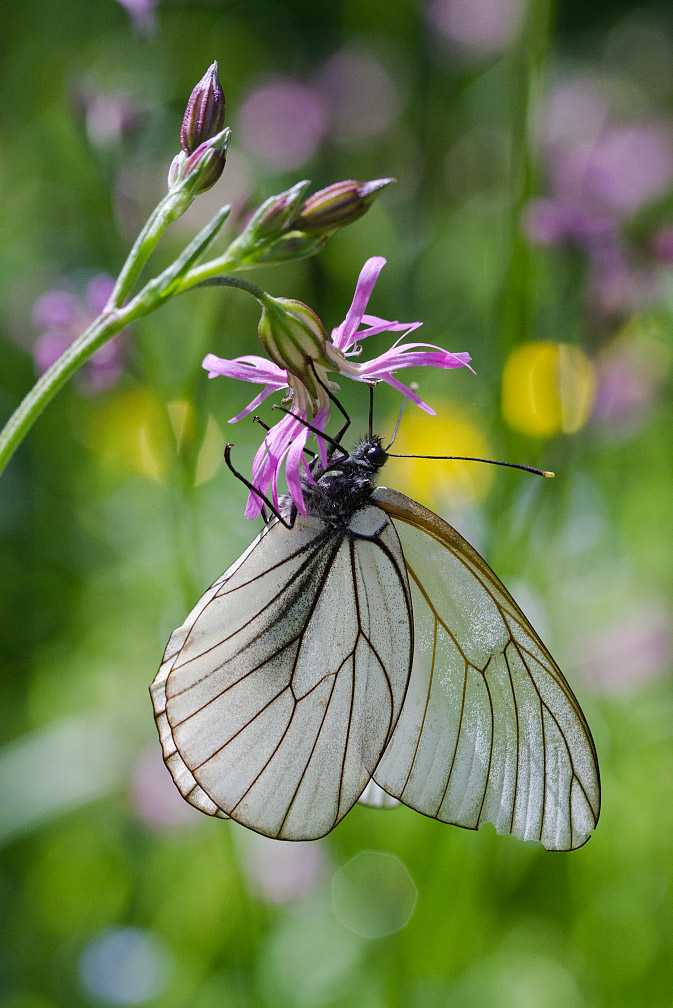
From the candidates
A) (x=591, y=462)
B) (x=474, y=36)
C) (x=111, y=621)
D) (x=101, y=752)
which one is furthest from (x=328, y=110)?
(x=101, y=752)

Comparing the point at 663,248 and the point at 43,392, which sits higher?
the point at 663,248

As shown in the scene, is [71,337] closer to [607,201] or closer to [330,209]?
[330,209]

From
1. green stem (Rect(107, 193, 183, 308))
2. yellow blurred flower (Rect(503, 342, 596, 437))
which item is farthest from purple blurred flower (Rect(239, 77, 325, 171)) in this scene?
green stem (Rect(107, 193, 183, 308))

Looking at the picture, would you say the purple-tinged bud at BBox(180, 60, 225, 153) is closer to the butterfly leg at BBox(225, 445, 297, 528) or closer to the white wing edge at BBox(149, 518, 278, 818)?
the butterfly leg at BBox(225, 445, 297, 528)

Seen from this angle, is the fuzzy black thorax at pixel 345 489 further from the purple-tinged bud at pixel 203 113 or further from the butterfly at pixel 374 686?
the purple-tinged bud at pixel 203 113

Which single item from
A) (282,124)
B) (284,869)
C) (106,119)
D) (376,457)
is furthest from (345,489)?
(282,124)

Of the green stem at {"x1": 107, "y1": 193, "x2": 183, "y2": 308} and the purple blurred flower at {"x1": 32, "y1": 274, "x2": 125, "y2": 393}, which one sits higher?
the purple blurred flower at {"x1": 32, "y1": 274, "x2": 125, "y2": 393}
